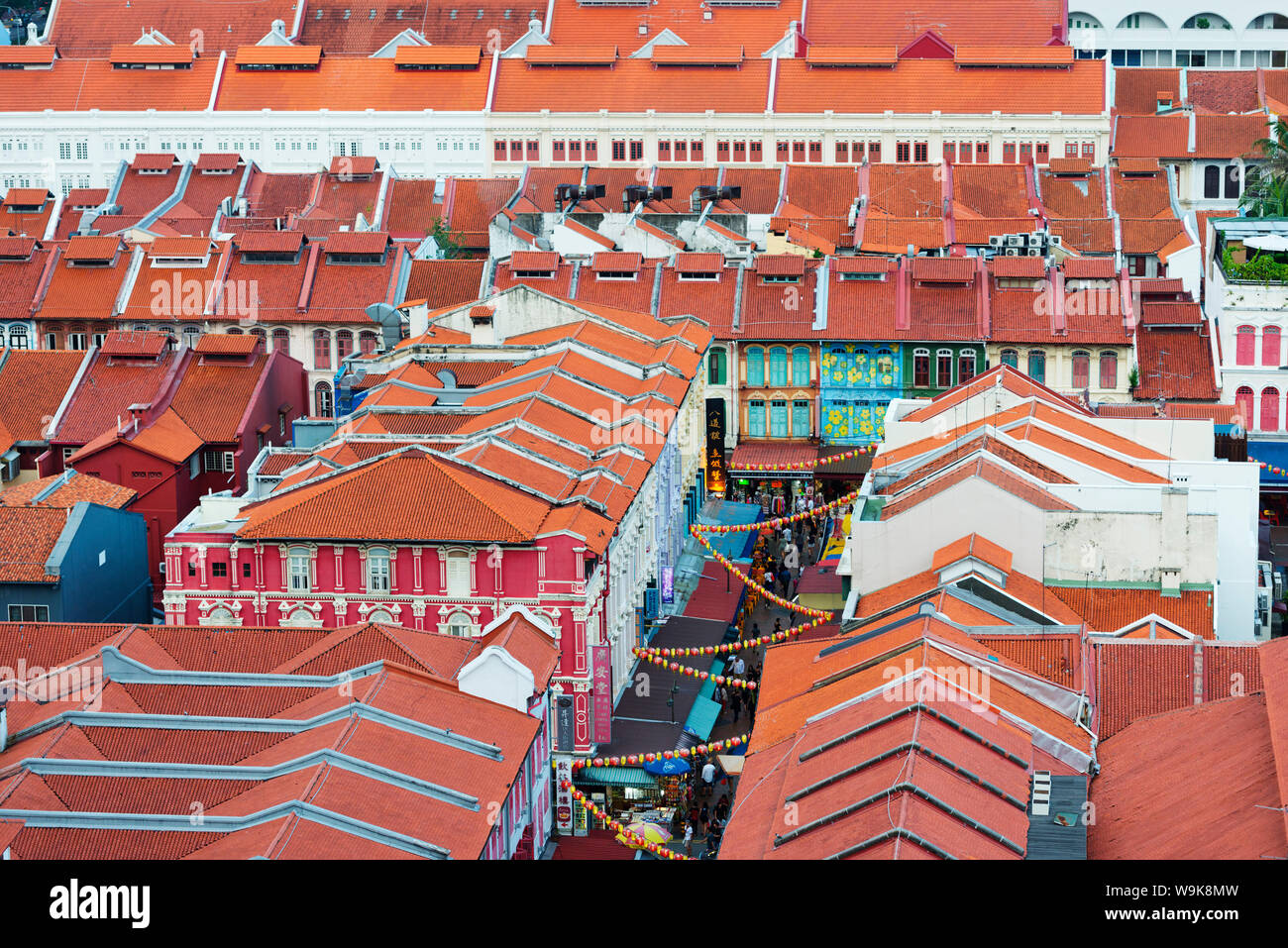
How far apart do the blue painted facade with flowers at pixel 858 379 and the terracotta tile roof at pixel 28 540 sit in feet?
130

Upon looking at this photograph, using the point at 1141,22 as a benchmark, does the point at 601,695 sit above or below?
below

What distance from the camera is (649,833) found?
2229 inches

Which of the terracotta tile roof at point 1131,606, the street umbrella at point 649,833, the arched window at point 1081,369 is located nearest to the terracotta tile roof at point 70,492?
the street umbrella at point 649,833

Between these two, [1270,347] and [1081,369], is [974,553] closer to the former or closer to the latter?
[1270,347]

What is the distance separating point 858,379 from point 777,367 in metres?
4.02

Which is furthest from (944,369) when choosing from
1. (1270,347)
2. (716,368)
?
(1270,347)

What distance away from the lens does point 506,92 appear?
139000 mm

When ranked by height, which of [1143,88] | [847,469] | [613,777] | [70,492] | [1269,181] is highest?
[1143,88]

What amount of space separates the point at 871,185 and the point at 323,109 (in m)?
43.3

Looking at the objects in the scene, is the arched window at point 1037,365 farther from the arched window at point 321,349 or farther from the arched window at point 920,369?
→ the arched window at point 321,349

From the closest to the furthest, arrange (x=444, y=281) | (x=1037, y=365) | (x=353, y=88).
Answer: (x=1037, y=365) → (x=444, y=281) → (x=353, y=88)

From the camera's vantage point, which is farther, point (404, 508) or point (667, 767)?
point (404, 508)

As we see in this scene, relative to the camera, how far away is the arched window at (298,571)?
204ft
